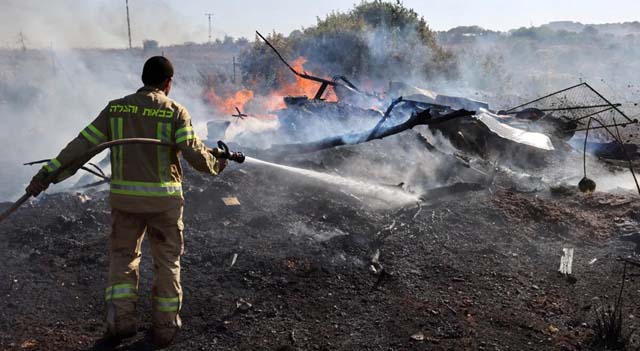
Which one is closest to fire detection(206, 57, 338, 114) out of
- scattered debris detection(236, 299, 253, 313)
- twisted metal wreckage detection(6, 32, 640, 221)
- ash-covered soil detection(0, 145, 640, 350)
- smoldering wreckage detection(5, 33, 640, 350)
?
twisted metal wreckage detection(6, 32, 640, 221)

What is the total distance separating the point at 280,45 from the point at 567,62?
2617cm

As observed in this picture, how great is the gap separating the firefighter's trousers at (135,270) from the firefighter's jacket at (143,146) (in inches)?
4.6

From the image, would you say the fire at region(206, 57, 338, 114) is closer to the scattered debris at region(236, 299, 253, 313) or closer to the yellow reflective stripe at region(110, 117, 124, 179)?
the scattered debris at region(236, 299, 253, 313)

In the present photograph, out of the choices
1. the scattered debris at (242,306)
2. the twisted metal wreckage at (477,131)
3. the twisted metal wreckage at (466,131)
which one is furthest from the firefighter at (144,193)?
the twisted metal wreckage at (477,131)

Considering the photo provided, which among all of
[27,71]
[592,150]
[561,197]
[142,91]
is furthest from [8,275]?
[27,71]

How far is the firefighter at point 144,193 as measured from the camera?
306 centimetres

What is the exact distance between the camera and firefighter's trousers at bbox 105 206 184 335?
121 inches

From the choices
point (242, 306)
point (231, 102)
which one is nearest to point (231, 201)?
point (242, 306)

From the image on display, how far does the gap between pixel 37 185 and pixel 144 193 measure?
2.02ft

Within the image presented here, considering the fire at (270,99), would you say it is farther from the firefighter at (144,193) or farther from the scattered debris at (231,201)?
the firefighter at (144,193)

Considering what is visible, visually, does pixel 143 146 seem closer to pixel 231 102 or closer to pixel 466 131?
pixel 466 131

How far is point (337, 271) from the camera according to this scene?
420cm

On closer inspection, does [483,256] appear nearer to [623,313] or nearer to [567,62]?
[623,313]

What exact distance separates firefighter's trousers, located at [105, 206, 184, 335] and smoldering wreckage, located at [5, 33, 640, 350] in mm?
194
